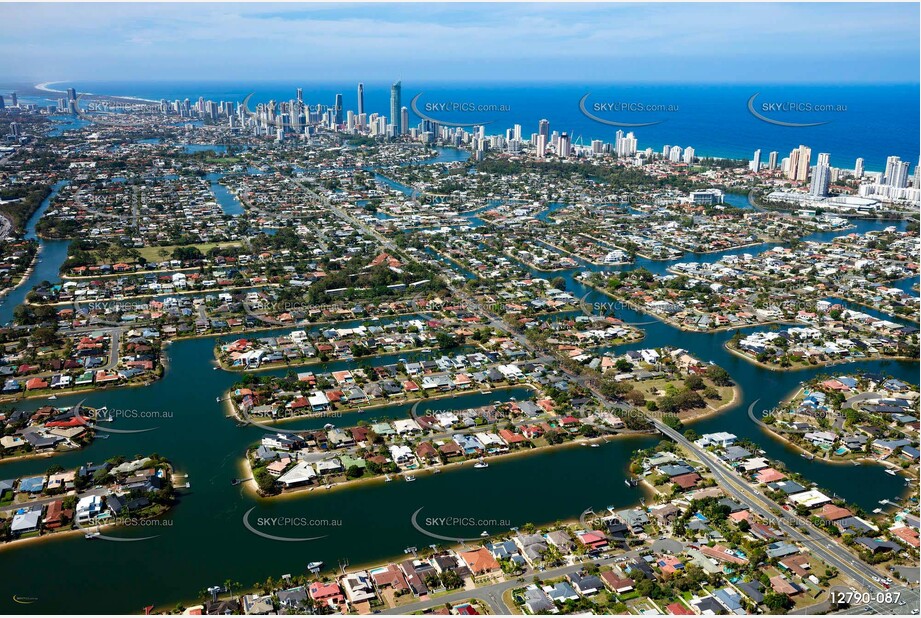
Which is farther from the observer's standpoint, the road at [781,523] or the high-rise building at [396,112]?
the high-rise building at [396,112]

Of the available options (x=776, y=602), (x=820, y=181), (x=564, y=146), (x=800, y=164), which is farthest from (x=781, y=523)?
(x=564, y=146)

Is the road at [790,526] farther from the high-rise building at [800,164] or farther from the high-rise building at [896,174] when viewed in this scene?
the high-rise building at [800,164]

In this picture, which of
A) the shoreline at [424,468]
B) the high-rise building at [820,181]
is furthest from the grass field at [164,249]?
the high-rise building at [820,181]

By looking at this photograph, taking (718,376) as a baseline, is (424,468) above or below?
below

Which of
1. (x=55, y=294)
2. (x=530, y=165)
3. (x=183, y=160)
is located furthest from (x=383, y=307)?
(x=183, y=160)

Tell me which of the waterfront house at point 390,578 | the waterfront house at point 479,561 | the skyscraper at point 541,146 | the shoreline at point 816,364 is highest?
the skyscraper at point 541,146

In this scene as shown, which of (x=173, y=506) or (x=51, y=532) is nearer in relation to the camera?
(x=51, y=532)

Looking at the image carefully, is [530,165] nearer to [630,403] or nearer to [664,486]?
[630,403]

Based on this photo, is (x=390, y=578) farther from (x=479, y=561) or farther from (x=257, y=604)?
(x=257, y=604)

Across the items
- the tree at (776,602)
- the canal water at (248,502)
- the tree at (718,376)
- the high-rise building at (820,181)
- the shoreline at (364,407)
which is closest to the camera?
the tree at (776,602)
